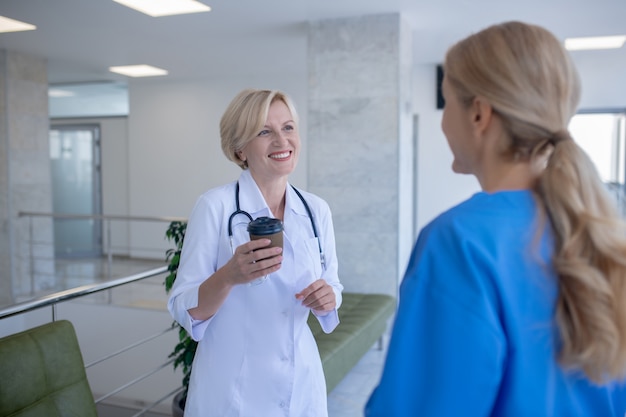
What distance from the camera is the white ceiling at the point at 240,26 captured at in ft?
→ 15.4

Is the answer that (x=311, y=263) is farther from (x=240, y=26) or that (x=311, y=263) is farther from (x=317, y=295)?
(x=240, y=26)

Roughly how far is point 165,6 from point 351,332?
3243 mm

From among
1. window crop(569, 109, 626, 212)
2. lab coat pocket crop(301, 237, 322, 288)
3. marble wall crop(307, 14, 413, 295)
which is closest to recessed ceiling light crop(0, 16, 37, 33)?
marble wall crop(307, 14, 413, 295)

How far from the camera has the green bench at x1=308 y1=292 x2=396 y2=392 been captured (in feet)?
11.3

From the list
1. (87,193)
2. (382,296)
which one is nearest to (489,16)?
(382,296)

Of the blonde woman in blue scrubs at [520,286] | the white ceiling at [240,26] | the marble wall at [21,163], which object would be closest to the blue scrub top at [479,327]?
the blonde woman in blue scrubs at [520,286]

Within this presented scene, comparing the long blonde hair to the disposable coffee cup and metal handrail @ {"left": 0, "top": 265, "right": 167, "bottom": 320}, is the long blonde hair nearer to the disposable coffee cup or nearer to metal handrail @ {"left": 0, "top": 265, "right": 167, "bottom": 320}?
the disposable coffee cup

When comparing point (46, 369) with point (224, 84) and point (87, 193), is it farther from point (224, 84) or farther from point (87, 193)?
point (87, 193)

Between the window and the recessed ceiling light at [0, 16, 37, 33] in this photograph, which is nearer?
the recessed ceiling light at [0, 16, 37, 33]

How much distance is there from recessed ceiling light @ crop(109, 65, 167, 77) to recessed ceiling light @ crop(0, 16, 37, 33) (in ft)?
6.73

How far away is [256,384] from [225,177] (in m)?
7.21

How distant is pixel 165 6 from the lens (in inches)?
187

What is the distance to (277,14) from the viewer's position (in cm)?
499

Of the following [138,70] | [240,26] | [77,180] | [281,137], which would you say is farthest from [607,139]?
[77,180]
